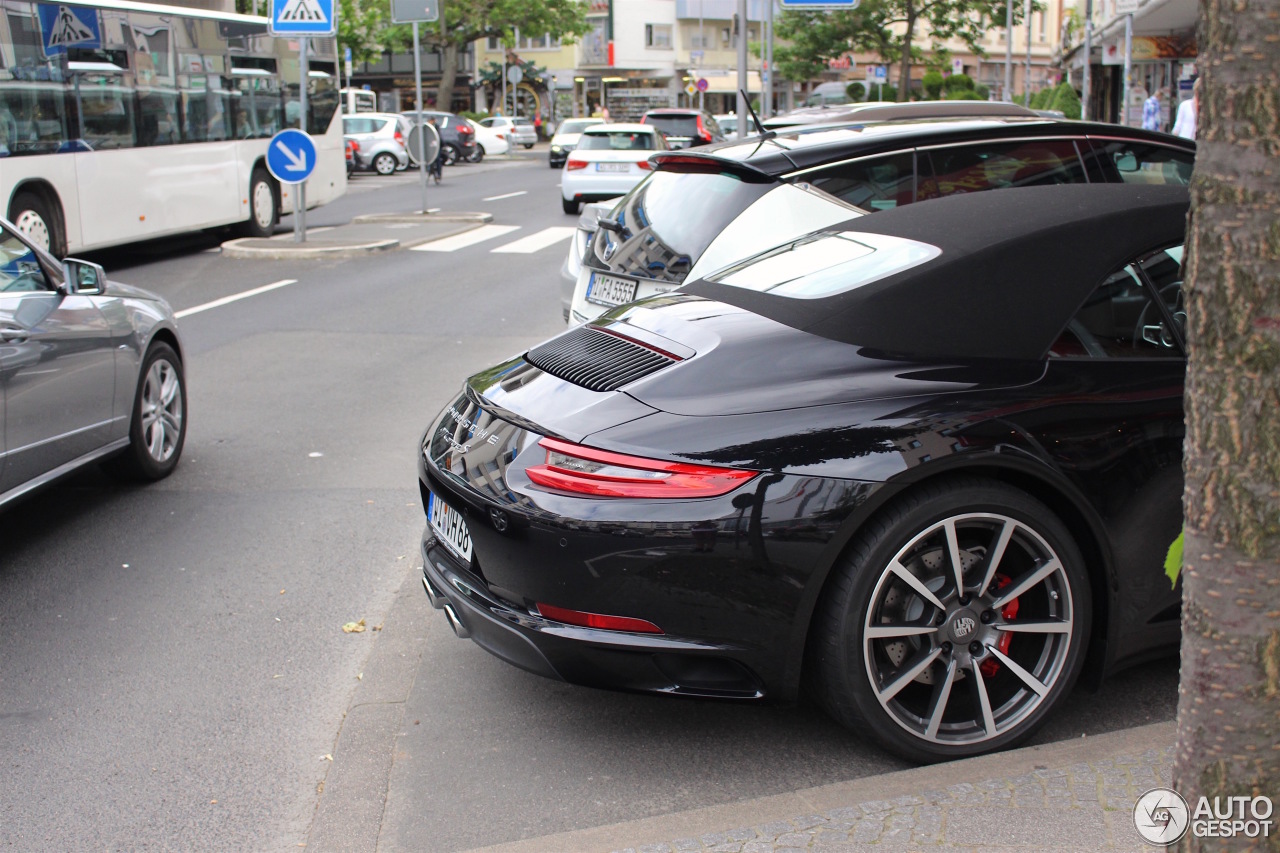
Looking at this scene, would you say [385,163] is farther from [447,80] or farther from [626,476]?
[626,476]

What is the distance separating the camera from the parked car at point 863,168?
19.4ft

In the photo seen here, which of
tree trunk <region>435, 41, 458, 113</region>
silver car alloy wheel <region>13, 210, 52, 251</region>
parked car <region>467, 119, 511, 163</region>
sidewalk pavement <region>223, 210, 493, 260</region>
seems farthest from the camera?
tree trunk <region>435, 41, 458, 113</region>

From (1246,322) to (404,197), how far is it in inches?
1024

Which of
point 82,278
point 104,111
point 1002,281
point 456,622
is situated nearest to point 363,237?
point 104,111

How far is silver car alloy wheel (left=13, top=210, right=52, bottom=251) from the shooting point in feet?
44.2

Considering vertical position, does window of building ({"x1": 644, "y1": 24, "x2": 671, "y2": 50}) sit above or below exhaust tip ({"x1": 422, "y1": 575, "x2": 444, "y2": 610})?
above

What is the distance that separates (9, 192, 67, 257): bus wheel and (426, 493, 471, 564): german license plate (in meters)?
11.1

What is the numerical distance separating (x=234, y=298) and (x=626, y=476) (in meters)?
10.6

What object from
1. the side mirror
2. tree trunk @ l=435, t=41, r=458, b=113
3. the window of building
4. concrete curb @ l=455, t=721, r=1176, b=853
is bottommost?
concrete curb @ l=455, t=721, r=1176, b=853

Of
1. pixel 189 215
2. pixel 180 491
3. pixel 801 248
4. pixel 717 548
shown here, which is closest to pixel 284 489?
pixel 180 491

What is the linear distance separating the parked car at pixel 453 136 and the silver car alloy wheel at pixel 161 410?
35.4m

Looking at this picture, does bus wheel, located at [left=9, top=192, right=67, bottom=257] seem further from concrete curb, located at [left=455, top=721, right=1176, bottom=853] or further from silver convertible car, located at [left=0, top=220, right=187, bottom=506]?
concrete curb, located at [left=455, top=721, right=1176, bottom=853]

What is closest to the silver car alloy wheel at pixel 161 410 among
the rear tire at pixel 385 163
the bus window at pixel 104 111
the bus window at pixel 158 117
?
the bus window at pixel 104 111

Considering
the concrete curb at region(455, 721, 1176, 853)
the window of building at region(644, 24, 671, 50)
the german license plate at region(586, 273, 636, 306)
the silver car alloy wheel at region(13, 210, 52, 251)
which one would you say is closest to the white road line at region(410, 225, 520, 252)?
the silver car alloy wheel at region(13, 210, 52, 251)
